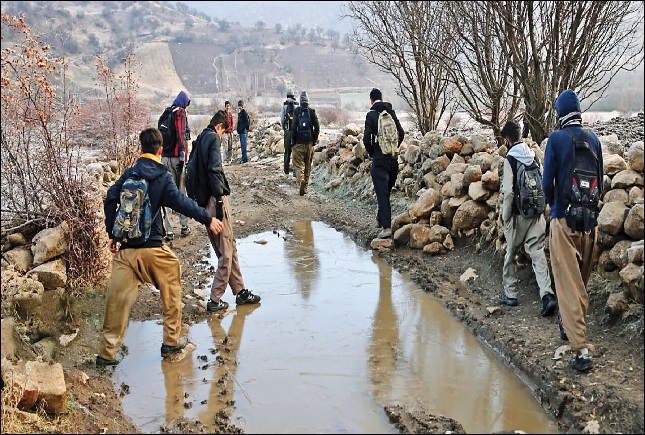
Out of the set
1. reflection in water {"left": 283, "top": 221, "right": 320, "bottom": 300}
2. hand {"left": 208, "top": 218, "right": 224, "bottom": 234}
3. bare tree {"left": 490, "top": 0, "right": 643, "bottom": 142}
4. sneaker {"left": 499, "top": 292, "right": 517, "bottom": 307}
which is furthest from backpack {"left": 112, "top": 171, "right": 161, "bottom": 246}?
bare tree {"left": 490, "top": 0, "right": 643, "bottom": 142}

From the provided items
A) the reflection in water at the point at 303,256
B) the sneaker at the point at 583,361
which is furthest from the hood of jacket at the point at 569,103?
the reflection in water at the point at 303,256

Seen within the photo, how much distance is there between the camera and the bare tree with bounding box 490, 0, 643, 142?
743cm

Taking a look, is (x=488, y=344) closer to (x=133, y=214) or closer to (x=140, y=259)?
(x=140, y=259)

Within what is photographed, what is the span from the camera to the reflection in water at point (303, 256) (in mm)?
7270

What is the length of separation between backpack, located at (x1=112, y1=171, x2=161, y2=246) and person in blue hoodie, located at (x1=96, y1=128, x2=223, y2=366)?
0.21ft

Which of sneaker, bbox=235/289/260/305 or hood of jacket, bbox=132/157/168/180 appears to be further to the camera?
sneaker, bbox=235/289/260/305

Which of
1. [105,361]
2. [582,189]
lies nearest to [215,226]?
[105,361]

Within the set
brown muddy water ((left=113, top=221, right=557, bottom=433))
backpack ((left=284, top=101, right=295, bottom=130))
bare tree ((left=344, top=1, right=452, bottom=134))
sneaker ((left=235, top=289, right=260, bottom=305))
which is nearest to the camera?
brown muddy water ((left=113, top=221, right=557, bottom=433))

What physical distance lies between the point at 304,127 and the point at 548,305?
7319 millimetres

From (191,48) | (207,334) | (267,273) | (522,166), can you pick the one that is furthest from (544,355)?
(191,48)

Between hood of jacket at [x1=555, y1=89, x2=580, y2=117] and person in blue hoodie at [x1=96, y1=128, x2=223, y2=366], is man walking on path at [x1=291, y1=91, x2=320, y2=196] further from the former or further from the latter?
hood of jacket at [x1=555, y1=89, x2=580, y2=117]

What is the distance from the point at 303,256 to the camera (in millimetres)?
8383

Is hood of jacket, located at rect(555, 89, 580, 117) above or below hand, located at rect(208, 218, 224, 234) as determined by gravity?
above

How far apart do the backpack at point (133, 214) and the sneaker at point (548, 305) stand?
3.73 metres
